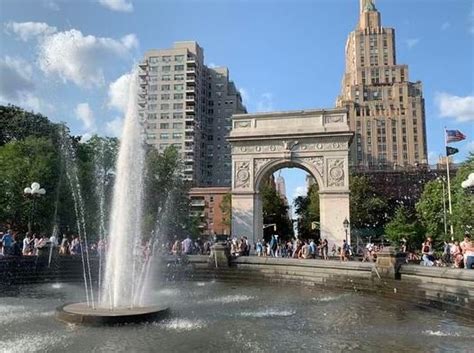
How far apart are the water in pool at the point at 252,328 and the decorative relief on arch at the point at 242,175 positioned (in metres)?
21.8

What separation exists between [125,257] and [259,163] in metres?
24.9

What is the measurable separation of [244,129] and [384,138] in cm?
7456

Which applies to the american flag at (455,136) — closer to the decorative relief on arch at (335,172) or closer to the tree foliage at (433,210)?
the decorative relief on arch at (335,172)

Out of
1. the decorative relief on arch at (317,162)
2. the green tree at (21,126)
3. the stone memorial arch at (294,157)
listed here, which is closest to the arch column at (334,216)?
the stone memorial arch at (294,157)

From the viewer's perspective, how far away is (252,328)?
998 centimetres

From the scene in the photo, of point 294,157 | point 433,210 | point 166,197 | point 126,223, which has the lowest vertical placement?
point 126,223

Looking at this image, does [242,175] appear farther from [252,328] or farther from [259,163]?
[252,328]

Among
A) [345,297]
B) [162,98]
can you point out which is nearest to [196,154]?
[162,98]

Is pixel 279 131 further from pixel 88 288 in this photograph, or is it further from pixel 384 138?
pixel 384 138

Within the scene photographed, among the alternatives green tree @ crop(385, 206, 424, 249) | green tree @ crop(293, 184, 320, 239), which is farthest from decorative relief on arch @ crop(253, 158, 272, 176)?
Answer: green tree @ crop(293, 184, 320, 239)

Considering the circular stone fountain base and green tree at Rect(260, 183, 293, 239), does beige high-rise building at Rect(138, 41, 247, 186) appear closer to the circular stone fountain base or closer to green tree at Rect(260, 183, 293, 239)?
green tree at Rect(260, 183, 293, 239)

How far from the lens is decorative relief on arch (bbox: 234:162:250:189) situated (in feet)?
120

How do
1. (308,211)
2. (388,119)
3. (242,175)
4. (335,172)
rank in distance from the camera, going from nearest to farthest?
(335,172)
(242,175)
(308,211)
(388,119)

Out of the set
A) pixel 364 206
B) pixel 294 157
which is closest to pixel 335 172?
pixel 294 157
